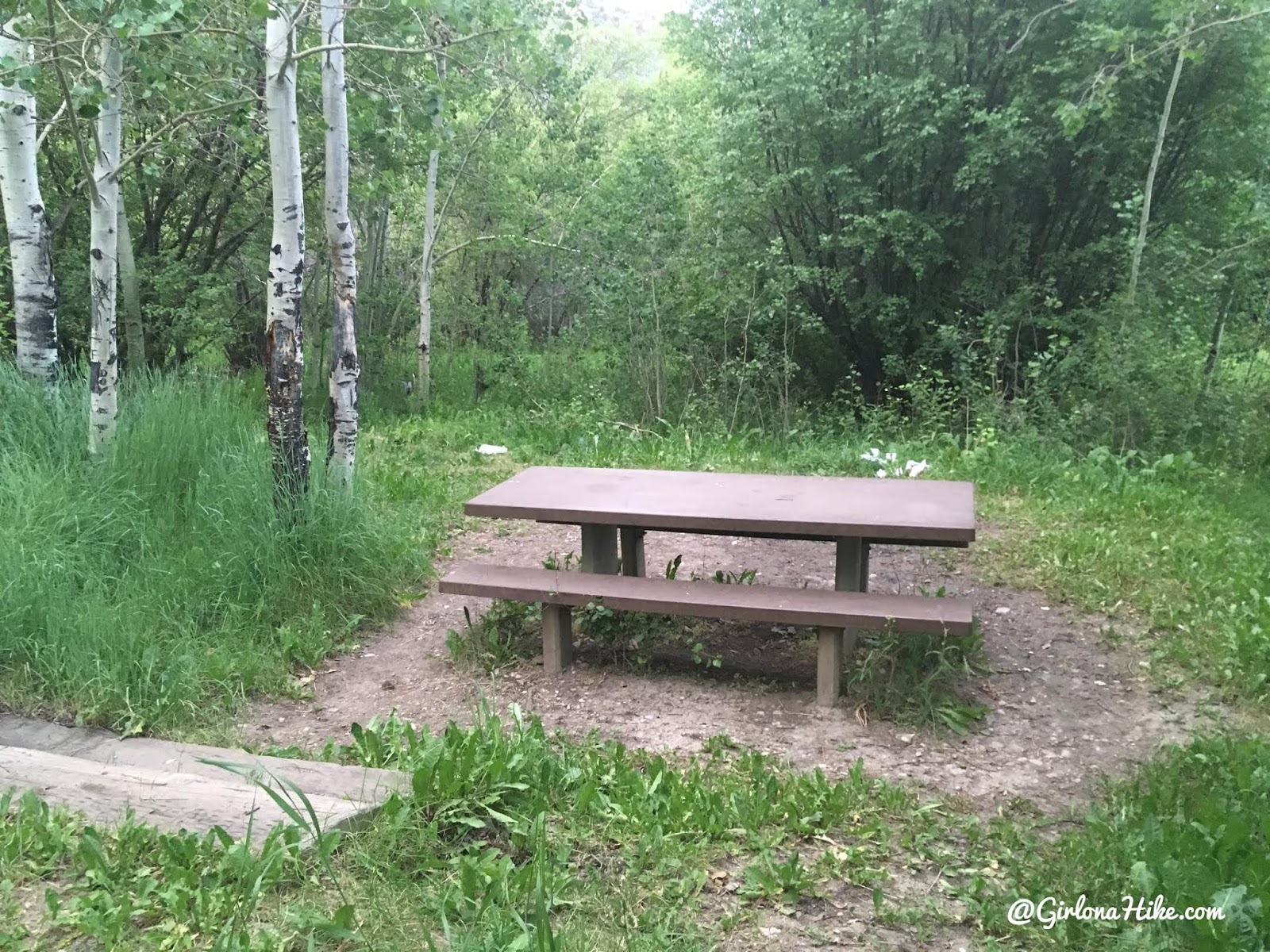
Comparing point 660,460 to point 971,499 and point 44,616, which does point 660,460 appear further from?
point 44,616

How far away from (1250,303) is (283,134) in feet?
28.3

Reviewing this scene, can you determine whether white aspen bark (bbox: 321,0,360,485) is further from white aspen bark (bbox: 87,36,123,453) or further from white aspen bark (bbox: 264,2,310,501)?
white aspen bark (bbox: 87,36,123,453)

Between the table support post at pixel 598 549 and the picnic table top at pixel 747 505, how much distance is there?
179mm

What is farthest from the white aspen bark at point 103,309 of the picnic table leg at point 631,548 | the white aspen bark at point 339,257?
the picnic table leg at point 631,548

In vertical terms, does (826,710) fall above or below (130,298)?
below

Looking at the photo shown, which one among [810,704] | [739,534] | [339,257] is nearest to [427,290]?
[339,257]

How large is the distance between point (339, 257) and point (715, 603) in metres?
2.91

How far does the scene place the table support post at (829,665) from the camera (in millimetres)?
3707

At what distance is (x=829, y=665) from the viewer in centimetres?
373

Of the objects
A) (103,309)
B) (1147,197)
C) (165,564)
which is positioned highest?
(1147,197)

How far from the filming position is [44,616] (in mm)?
3904

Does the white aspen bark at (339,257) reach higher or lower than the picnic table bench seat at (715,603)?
higher

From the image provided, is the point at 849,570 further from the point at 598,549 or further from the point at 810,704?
the point at 598,549

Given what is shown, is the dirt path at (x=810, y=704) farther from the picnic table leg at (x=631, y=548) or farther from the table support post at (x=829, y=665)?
the picnic table leg at (x=631, y=548)
